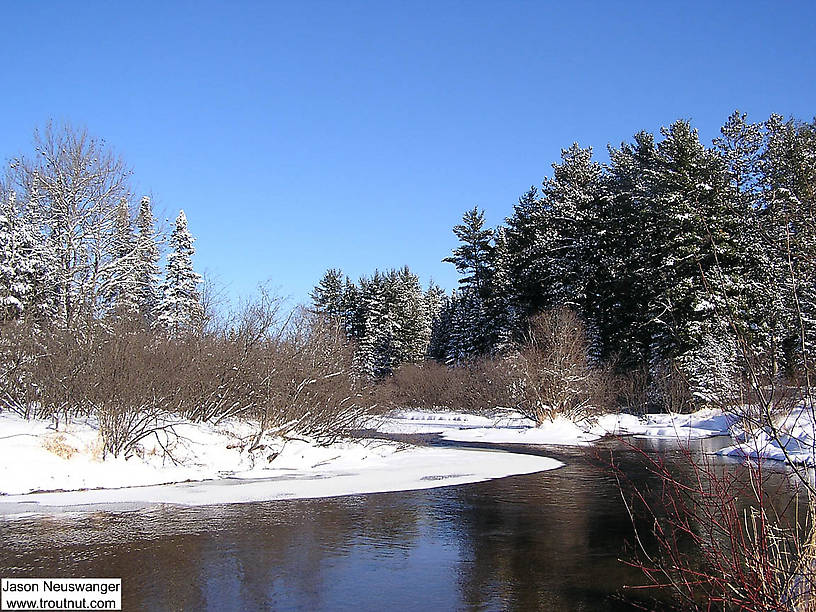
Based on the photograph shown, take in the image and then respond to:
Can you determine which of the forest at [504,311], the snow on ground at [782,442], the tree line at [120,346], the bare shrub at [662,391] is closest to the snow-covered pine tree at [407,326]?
the forest at [504,311]

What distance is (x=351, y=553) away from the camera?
10.8 m

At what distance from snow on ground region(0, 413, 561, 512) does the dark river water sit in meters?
2.21

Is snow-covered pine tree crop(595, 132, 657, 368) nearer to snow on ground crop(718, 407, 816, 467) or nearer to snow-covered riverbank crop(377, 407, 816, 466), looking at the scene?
snow-covered riverbank crop(377, 407, 816, 466)

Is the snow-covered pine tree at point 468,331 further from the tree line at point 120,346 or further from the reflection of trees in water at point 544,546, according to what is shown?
the reflection of trees in water at point 544,546

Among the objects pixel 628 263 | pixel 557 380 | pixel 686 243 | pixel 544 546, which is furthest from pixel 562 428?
pixel 544 546

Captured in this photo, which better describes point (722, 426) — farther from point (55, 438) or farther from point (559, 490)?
point (55, 438)

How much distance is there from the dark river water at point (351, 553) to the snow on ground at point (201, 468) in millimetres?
2212

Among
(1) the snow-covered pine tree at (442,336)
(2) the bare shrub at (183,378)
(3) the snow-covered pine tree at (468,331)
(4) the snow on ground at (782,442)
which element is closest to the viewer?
(4) the snow on ground at (782,442)

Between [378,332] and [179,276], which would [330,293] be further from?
[179,276]

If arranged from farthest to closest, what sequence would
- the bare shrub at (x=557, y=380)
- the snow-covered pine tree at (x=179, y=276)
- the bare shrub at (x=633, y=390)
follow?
the snow-covered pine tree at (x=179, y=276), the bare shrub at (x=633, y=390), the bare shrub at (x=557, y=380)

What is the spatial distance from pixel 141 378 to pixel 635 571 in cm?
1362

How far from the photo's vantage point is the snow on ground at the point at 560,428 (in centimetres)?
3272

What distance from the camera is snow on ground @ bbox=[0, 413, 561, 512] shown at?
16.1 meters

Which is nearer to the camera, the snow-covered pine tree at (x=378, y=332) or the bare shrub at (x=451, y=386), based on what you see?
the bare shrub at (x=451, y=386)
